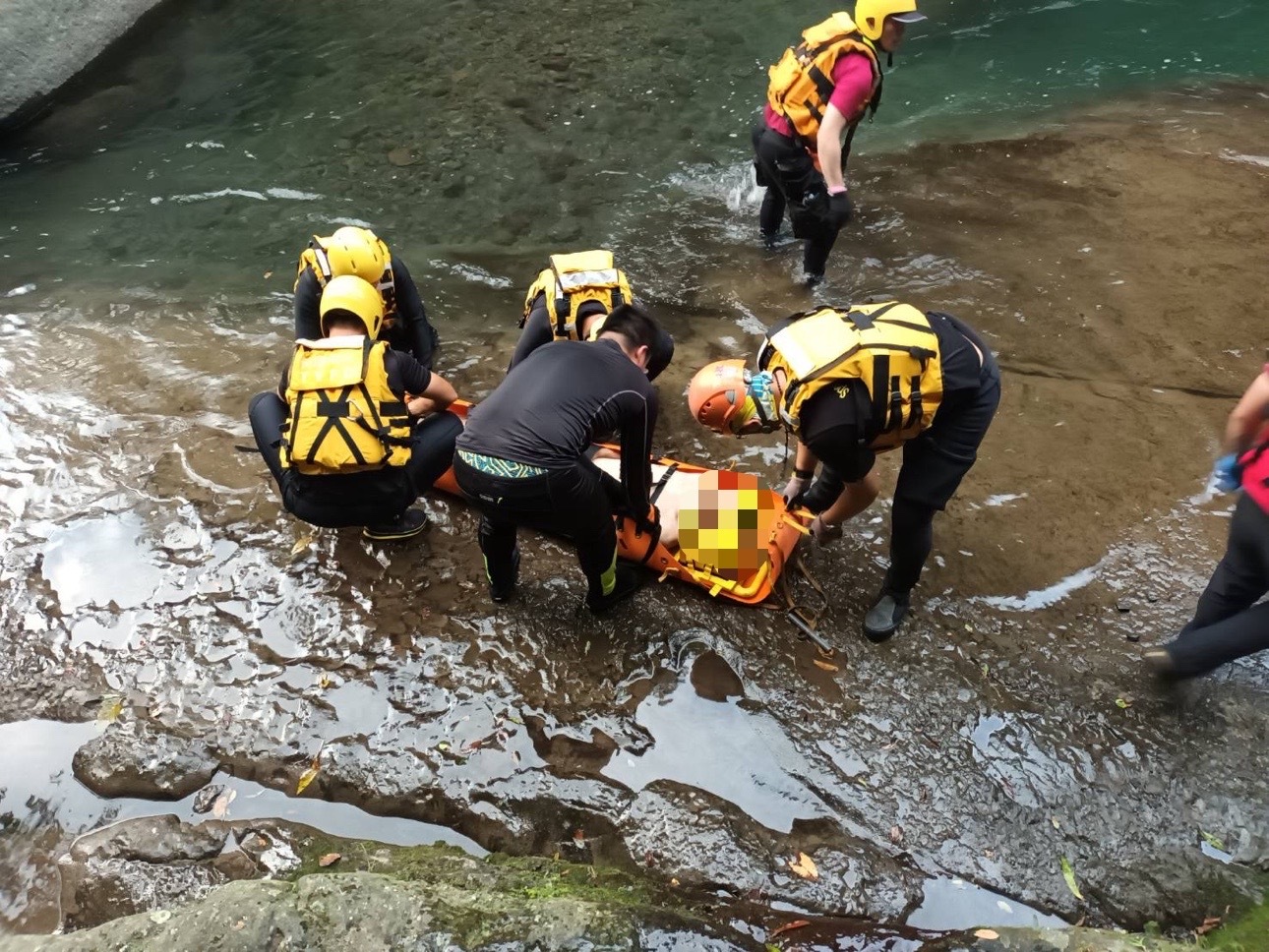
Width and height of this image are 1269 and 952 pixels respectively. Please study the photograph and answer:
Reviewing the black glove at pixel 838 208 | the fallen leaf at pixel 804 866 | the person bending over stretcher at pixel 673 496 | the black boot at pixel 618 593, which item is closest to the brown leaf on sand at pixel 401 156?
the black glove at pixel 838 208

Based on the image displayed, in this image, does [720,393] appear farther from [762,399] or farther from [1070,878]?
[1070,878]

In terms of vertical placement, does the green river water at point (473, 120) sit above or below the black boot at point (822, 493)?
above

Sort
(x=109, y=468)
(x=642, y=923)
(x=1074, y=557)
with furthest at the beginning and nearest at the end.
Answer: (x=109, y=468), (x=1074, y=557), (x=642, y=923)

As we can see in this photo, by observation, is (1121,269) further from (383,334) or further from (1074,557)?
(383,334)

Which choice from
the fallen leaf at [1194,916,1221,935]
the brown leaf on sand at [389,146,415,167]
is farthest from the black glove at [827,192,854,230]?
the brown leaf on sand at [389,146,415,167]

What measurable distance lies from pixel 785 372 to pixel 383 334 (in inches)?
111

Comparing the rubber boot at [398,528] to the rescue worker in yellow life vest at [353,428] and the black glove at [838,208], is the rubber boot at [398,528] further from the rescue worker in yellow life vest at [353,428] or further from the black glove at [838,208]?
the black glove at [838,208]

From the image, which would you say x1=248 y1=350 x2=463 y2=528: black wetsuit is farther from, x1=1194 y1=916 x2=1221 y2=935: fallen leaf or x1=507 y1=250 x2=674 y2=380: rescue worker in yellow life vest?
x1=1194 y1=916 x2=1221 y2=935: fallen leaf

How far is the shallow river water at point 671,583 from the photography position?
307 cm

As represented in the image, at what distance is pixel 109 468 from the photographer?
4.54 metres

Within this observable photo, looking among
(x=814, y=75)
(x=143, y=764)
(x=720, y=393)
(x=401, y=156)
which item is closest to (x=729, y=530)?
(x=720, y=393)

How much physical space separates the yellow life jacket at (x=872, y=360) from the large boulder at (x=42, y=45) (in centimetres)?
1053

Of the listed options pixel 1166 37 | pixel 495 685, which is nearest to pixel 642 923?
pixel 495 685

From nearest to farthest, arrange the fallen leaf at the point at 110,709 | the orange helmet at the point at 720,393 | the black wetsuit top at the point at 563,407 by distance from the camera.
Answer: the black wetsuit top at the point at 563,407, the orange helmet at the point at 720,393, the fallen leaf at the point at 110,709
